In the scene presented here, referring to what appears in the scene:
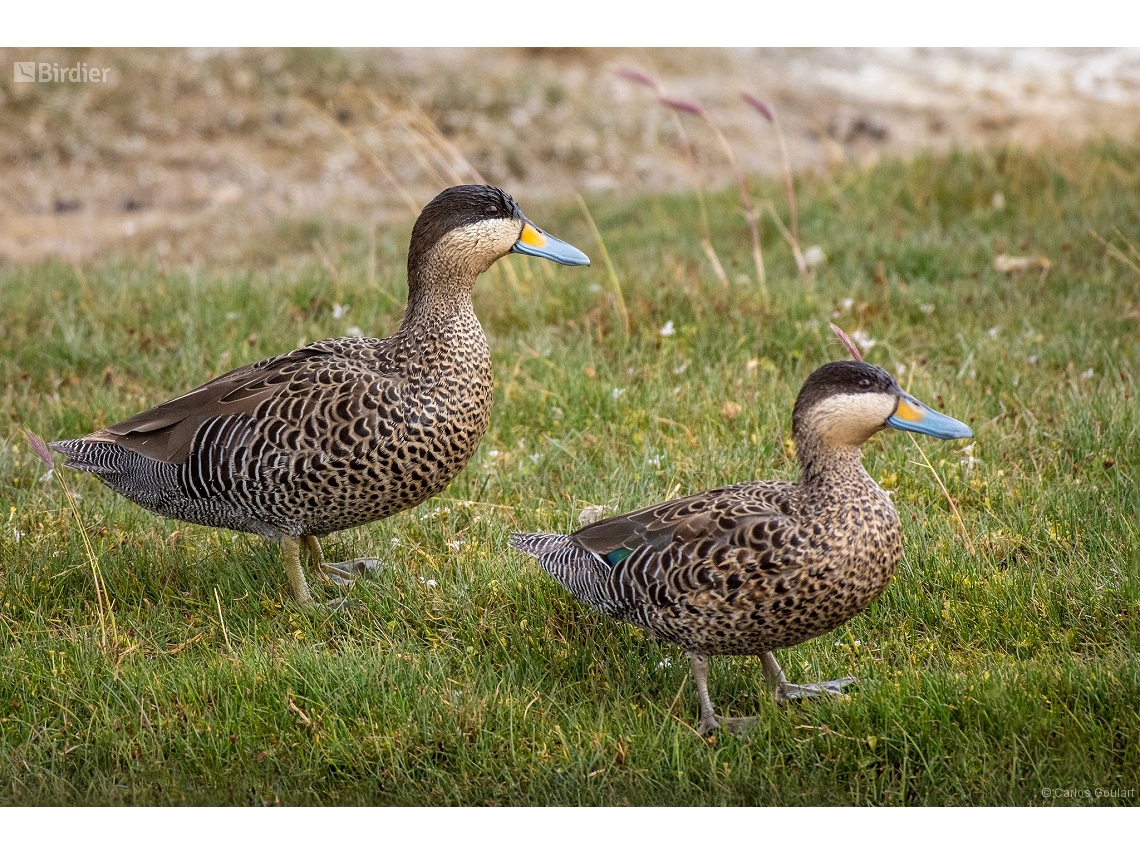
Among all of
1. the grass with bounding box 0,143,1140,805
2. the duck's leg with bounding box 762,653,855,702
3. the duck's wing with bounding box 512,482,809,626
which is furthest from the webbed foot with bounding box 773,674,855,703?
the duck's wing with bounding box 512,482,809,626

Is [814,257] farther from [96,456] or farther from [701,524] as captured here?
[96,456]

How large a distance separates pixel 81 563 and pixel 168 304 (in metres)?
2.85

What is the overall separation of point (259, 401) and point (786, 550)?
208cm

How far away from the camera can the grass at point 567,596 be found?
351cm

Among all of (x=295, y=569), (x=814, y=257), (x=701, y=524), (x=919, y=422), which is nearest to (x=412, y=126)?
(x=814, y=257)

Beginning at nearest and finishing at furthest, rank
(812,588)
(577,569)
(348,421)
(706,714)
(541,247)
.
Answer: (812,588)
(706,714)
(577,569)
(348,421)
(541,247)

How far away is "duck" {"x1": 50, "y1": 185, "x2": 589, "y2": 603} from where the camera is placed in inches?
165

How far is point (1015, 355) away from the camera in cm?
613

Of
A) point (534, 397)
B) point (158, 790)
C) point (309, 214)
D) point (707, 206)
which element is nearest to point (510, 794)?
point (158, 790)

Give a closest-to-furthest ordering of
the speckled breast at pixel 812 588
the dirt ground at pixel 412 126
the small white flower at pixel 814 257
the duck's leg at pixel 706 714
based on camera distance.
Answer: the speckled breast at pixel 812 588 < the duck's leg at pixel 706 714 < the small white flower at pixel 814 257 < the dirt ground at pixel 412 126

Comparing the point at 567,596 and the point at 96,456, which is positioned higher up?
the point at 96,456

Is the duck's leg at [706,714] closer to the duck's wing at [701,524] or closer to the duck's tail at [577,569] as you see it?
the duck's tail at [577,569]

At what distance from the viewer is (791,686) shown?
378 centimetres

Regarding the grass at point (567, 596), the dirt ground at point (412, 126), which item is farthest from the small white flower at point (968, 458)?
the dirt ground at point (412, 126)
